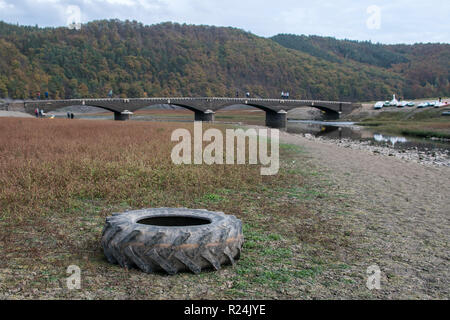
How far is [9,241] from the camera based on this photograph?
6500 mm

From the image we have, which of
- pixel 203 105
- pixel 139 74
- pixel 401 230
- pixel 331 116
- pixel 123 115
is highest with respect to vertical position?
pixel 139 74

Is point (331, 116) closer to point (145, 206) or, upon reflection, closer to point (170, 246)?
point (145, 206)

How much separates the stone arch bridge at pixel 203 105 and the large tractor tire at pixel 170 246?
6961 centimetres

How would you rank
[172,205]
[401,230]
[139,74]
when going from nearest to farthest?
[401,230] < [172,205] < [139,74]

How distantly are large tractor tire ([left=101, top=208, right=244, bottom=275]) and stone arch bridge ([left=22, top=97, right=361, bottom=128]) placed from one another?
228 ft

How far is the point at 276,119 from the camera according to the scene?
89750 millimetres

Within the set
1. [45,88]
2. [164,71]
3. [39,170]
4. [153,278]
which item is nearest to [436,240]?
[153,278]

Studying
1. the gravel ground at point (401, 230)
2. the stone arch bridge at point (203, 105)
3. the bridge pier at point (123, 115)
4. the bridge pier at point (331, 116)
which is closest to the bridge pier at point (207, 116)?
the stone arch bridge at point (203, 105)

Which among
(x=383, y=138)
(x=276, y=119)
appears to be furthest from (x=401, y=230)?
(x=276, y=119)

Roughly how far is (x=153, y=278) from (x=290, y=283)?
1735 mm

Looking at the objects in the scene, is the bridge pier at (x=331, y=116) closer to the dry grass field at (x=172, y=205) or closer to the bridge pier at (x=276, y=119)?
the bridge pier at (x=276, y=119)

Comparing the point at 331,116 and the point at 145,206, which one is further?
the point at 331,116

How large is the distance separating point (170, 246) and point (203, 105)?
85.8 m

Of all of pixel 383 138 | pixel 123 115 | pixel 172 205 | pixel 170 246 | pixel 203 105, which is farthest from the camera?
pixel 203 105
